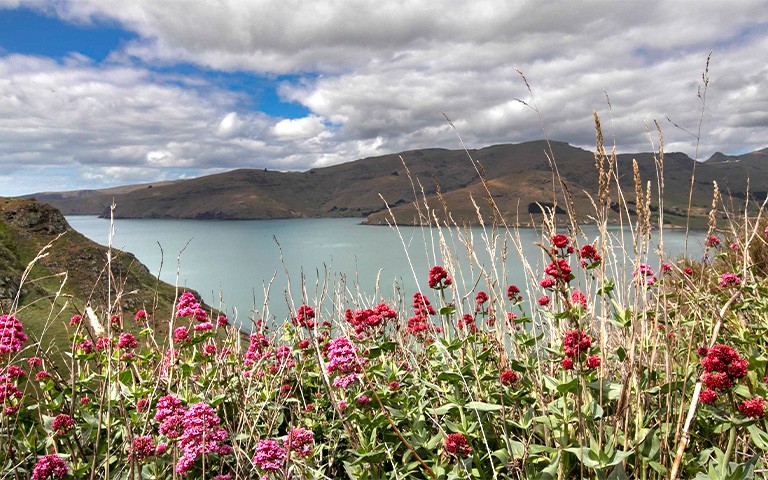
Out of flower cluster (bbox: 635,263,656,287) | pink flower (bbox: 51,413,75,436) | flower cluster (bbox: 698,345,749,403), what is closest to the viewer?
flower cluster (bbox: 698,345,749,403)

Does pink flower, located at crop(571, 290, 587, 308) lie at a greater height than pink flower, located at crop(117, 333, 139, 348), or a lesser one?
greater

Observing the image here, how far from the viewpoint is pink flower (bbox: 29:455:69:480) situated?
208 centimetres

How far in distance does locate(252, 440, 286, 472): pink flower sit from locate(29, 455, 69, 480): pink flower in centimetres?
93

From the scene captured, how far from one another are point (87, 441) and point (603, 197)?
3.33 meters

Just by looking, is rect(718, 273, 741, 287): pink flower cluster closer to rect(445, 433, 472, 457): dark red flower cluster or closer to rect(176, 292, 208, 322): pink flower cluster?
rect(445, 433, 472, 457): dark red flower cluster

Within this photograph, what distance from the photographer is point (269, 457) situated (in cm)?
211

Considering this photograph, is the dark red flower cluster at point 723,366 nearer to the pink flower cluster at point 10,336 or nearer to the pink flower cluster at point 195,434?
the pink flower cluster at point 195,434

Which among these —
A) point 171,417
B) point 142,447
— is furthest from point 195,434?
point 142,447

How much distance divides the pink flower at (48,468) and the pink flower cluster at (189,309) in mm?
1349

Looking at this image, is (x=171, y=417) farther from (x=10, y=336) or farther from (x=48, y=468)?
(x=10, y=336)

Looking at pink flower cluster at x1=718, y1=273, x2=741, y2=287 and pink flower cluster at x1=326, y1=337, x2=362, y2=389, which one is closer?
pink flower cluster at x1=326, y1=337, x2=362, y2=389

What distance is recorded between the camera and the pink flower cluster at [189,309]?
355cm

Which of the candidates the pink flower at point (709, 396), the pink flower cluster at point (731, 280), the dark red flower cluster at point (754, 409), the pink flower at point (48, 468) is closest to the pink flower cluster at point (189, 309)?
the pink flower at point (48, 468)

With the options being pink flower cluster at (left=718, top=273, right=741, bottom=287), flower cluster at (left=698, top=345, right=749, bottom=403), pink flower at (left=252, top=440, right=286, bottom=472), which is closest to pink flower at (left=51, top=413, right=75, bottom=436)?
pink flower at (left=252, top=440, right=286, bottom=472)
